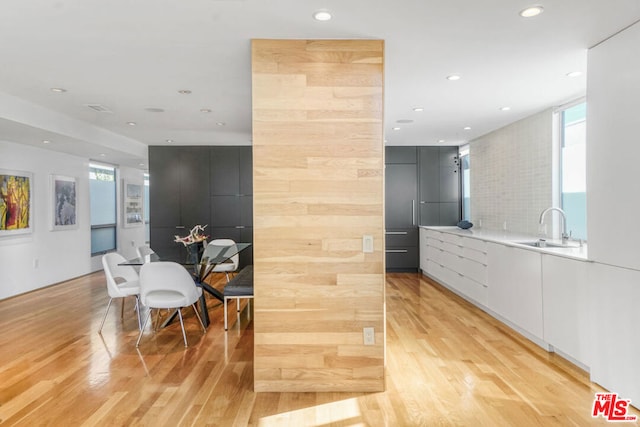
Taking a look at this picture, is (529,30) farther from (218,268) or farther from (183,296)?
(218,268)

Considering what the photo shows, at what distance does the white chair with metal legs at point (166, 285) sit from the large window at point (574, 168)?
4204 millimetres

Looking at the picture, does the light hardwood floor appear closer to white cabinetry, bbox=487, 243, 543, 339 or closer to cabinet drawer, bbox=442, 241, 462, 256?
white cabinetry, bbox=487, 243, 543, 339

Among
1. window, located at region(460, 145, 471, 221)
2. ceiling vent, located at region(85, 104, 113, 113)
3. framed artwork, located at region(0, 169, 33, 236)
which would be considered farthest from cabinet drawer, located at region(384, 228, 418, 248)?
framed artwork, located at region(0, 169, 33, 236)

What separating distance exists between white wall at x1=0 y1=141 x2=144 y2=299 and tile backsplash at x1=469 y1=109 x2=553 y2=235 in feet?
23.7

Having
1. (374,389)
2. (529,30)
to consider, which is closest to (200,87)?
(529,30)

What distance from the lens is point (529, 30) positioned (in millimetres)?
2695

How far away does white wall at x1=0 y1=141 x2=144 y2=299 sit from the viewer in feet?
18.9

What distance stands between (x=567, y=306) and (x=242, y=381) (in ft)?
8.63

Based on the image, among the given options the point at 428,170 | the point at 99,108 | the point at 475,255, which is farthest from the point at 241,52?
the point at 428,170

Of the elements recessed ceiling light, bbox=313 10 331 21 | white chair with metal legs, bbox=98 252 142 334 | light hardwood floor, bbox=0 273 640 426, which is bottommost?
light hardwood floor, bbox=0 273 640 426

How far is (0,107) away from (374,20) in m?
4.03

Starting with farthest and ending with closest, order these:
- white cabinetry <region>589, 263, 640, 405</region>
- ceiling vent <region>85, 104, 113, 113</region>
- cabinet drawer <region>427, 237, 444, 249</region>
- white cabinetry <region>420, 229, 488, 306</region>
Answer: cabinet drawer <region>427, 237, 444, 249</region> → white cabinetry <region>420, 229, 488, 306</region> → ceiling vent <region>85, 104, 113, 113</region> → white cabinetry <region>589, 263, 640, 405</region>

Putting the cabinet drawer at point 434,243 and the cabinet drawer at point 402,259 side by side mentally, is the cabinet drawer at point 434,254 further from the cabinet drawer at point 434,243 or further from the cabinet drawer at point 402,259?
the cabinet drawer at point 402,259

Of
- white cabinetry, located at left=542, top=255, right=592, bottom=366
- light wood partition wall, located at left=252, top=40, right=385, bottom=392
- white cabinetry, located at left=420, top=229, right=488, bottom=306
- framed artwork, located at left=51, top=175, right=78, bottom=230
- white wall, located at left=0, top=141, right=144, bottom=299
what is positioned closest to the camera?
light wood partition wall, located at left=252, top=40, right=385, bottom=392
